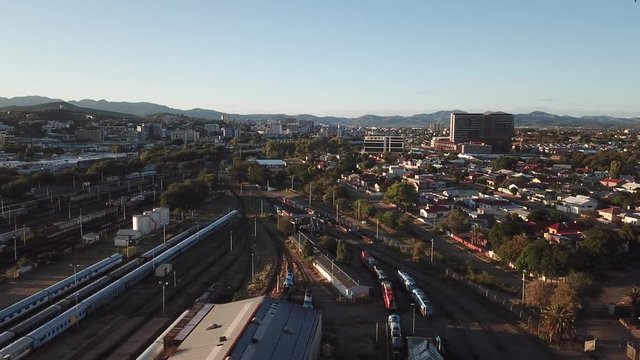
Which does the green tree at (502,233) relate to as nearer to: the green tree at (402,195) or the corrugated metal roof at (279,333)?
the green tree at (402,195)

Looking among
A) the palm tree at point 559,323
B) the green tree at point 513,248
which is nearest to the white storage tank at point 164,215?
the green tree at point 513,248

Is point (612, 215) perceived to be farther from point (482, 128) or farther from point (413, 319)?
point (482, 128)

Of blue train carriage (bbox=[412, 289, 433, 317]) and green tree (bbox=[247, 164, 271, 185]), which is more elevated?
green tree (bbox=[247, 164, 271, 185])

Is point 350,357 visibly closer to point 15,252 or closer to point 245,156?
point 15,252

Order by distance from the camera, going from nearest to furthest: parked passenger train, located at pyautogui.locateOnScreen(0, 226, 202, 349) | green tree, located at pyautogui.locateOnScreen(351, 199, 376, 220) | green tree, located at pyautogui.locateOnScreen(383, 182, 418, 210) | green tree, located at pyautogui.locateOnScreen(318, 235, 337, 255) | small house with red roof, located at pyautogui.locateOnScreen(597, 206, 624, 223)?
1. parked passenger train, located at pyautogui.locateOnScreen(0, 226, 202, 349)
2. green tree, located at pyautogui.locateOnScreen(318, 235, 337, 255)
3. small house with red roof, located at pyautogui.locateOnScreen(597, 206, 624, 223)
4. green tree, located at pyautogui.locateOnScreen(351, 199, 376, 220)
5. green tree, located at pyautogui.locateOnScreen(383, 182, 418, 210)

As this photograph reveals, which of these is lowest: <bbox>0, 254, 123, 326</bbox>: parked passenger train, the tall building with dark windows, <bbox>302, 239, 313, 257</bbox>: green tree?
<bbox>0, 254, 123, 326</bbox>: parked passenger train

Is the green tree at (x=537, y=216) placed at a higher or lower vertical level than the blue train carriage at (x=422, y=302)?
higher

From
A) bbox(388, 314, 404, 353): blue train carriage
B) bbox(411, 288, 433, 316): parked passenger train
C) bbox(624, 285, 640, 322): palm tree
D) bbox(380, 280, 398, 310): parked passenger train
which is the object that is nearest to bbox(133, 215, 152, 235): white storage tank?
bbox(380, 280, 398, 310): parked passenger train

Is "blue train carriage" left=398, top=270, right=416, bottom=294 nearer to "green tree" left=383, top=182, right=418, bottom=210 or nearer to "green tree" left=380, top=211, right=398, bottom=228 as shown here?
"green tree" left=380, top=211, right=398, bottom=228
